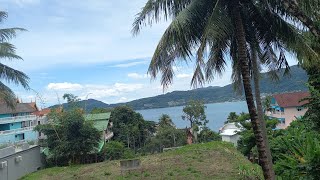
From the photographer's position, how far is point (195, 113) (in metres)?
43.3

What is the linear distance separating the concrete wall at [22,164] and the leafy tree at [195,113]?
24798 millimetres

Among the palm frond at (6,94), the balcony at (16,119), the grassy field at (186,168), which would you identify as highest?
the palm frond at (6,94)

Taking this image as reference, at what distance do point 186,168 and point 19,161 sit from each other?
351 inches

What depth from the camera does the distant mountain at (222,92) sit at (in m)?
11.9

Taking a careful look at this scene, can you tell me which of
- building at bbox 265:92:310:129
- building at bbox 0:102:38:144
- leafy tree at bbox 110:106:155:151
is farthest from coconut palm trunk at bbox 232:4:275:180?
building at bbox 265:92:310:129

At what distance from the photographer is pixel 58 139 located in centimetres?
2080

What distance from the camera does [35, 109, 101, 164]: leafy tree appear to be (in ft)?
65.4

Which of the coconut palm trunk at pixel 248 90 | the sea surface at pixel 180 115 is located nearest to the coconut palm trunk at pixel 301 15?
the coconut palm trunk at pixel 248 90

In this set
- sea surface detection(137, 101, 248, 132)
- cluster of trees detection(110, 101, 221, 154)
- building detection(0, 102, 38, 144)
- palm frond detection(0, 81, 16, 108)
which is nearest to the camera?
palm frond detection(0, 81, 16, 108)

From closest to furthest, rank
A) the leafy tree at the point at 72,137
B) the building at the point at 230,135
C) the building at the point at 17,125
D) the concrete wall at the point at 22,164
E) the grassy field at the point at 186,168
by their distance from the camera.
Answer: the grassy field at the point at 186,168 < the concrete wall at the point at 22,164 < the leafy tree at the point at 72,137 < the building at the point at 17,125 < the building at the point at 230,135

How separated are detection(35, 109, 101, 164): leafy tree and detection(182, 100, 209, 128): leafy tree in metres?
23.2

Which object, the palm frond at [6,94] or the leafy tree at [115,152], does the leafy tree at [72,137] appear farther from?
the palm frond at [6,94]

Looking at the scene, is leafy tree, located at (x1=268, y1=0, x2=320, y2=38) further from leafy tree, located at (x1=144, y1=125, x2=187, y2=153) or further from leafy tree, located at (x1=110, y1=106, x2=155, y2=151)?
leafy tree, located at (x1=110, y1=106, x2=155, y2=151)

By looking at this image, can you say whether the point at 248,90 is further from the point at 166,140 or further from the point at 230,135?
the point at 230,135
